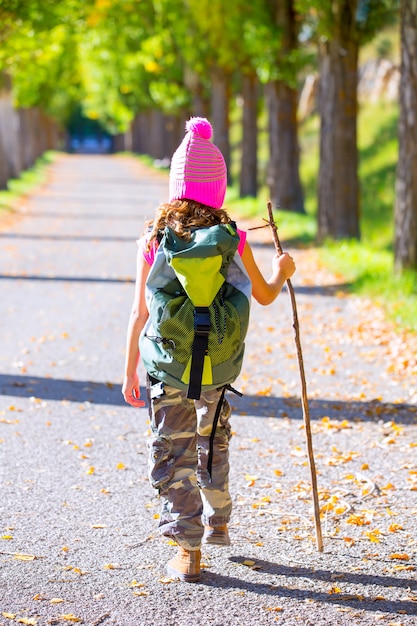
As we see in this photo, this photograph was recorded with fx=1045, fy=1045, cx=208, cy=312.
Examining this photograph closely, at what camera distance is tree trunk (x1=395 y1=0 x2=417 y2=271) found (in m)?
11.4

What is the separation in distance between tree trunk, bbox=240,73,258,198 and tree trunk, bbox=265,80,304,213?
481 cm

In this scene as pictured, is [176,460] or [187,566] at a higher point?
[176,460]

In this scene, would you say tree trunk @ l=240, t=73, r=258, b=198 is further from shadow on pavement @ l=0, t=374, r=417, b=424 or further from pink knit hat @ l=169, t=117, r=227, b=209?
pink knit hat @ l=169, t=117, r=227, b=209

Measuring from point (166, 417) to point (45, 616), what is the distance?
2.94 ft

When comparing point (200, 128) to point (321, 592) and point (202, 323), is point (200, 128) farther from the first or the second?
point (321, 592)

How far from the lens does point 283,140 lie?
21922 millimetres

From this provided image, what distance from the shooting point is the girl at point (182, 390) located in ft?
13.6

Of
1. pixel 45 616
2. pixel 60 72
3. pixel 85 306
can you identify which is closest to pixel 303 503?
pixel 45 616

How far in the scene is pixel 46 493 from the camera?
540 centimetres

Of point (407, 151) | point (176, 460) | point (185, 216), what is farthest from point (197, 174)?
point (407, 151)

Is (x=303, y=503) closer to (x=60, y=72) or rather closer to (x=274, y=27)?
(x=274, y=27)

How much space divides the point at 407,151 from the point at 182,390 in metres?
8.20

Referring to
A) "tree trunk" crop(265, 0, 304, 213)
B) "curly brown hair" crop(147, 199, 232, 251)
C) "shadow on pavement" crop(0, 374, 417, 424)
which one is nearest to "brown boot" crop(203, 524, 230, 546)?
"curly brown hair" crop(147, 199, 232, 251)

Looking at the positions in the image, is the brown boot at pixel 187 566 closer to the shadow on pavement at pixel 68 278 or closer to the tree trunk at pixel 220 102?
the shadow on pavement at pixel 68 278
